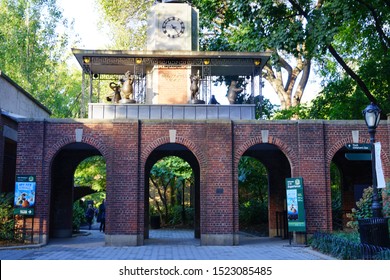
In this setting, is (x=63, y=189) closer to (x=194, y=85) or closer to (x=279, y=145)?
(x=194, y=85)

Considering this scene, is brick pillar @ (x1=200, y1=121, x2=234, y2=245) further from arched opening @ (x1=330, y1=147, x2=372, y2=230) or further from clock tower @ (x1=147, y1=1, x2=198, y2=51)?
arched opening @ (x1=330, y1=147, x2=372, y2=230)

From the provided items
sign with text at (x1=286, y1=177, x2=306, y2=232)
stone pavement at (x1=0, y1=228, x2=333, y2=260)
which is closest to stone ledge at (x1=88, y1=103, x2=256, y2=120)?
sign with text at (x1=286, y1=177, x2=306, y2=232)

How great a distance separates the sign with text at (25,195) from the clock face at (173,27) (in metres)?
8.66

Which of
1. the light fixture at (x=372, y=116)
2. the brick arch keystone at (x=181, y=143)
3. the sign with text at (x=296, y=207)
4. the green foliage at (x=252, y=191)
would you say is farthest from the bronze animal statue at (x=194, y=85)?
the green foliage at (x=252, y=191)

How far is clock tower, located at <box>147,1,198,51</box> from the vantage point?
69.6ft

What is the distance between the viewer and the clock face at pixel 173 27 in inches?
840

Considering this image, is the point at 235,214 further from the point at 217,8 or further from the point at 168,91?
the point at 217,8

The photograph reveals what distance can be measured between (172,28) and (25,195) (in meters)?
9.58

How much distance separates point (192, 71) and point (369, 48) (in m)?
10.3

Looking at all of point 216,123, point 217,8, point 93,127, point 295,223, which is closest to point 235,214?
point 295,223

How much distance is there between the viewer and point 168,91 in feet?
66.4

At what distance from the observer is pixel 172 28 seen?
2147 centimetres

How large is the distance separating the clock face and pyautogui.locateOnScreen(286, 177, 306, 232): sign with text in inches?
336

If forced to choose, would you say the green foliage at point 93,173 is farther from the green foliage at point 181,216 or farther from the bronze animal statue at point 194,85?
the bronze animal statue at point 194,85
